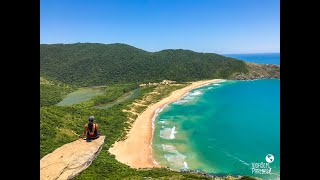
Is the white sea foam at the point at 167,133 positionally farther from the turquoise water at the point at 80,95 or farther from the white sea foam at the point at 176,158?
the turquoise water at the point at 80,95

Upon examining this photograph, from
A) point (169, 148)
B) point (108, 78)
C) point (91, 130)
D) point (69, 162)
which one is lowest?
point (169, 148)

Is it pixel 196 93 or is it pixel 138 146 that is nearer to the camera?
pixel 138 146

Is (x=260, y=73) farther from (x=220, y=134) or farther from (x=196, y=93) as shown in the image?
(x=220, y=134)

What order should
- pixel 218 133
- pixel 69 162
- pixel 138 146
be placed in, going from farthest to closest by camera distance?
pixel 218 133 < pixel 138 146 < pixel 69 162

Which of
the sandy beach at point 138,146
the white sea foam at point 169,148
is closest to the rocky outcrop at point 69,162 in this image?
the sandy beach at point 138,146

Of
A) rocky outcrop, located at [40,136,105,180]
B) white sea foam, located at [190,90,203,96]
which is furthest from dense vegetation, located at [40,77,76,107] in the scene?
rocky outcrop, located at [40,136,105,180]

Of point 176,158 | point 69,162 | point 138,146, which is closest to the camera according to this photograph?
point 69,162

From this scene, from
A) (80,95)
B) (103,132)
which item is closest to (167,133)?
(103,132)
